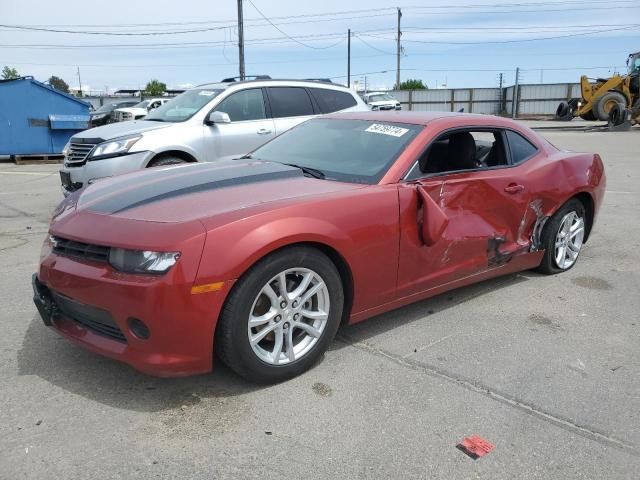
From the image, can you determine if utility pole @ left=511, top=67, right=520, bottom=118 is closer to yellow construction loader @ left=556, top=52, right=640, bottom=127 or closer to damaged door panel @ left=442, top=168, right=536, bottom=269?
yellow construction loader @ left=556, top=52, right=640, bottom=127

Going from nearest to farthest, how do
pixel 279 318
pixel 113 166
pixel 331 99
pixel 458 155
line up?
pixel 279 318 → pixel 458 155 → pixel 113 166 → pixel 331 99

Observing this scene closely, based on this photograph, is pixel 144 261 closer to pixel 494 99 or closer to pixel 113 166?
pixel 113 166

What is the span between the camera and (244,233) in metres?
2.79

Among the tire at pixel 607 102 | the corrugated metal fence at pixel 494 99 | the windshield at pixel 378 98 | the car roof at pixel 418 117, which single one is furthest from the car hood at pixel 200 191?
the corrugated metal fence at pixel 494 99

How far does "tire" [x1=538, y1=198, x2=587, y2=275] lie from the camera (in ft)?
15.8

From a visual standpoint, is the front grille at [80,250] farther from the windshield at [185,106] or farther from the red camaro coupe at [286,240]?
the windshield at [185,106]

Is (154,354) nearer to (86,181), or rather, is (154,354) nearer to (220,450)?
(220,450)

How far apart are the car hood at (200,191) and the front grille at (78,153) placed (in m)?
3.39

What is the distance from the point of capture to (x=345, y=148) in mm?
3975

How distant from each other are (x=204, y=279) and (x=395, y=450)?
1.15 meters

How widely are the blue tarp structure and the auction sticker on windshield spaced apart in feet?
38.6

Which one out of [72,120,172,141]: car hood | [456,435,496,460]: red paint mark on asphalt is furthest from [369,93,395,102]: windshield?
[456,435,496,460]: red paint mark on asphalt

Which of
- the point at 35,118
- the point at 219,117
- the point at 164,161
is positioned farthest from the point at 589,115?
the point at 164,161

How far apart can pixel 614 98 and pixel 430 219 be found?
2497 cm
